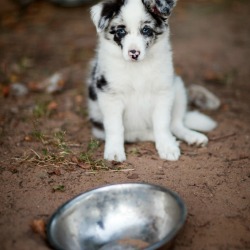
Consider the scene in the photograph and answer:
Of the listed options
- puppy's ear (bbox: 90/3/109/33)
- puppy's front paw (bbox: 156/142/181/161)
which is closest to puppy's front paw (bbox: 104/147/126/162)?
puppy's front paw (bbox: 156/142/181/161)

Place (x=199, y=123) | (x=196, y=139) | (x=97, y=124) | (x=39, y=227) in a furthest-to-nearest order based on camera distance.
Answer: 1. (x=199, y=123)
2. (x=97, y=124)
3. (x=196, y=139)
4. (x=39, y=227)

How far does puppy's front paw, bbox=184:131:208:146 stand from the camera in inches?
178

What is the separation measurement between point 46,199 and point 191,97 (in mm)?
2715

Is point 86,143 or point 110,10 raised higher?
point 110,10

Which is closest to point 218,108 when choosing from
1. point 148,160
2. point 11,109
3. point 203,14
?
point 148,160

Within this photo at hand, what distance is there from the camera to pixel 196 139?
454 cm

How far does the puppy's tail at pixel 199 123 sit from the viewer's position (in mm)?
4891

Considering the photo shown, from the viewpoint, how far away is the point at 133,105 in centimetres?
436

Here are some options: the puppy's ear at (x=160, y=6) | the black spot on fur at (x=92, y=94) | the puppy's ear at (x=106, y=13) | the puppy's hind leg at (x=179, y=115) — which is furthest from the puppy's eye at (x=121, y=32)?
the puppy's hind leg at (x=179, y=115)

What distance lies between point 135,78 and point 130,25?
0.55m

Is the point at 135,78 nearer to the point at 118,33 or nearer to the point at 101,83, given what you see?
the point at 101,83

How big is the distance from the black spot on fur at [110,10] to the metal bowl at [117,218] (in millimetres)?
1580

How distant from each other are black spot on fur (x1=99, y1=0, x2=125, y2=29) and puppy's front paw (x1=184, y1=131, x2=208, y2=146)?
1.45m

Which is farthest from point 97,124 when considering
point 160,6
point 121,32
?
point 160,6
